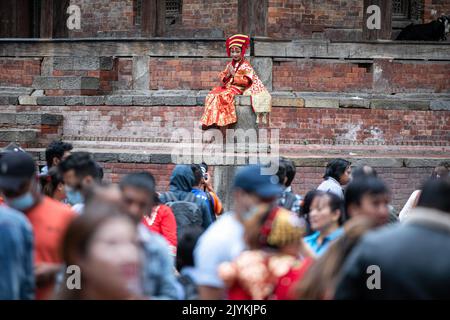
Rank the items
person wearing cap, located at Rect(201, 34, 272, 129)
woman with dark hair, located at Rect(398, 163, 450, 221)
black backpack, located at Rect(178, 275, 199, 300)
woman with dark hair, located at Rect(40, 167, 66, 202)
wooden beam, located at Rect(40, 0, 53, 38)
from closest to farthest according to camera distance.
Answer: black backpack, located at Rect(178, 275, 199, 300)
woman with dark hair, located at Rect(40, 167, 66, 202)
woman with dark hair, located at Rect(398, 163, 450, 221)
person wearing cap, located at Rect(201, 34, 272, 129)
wooden beam, located at Rect(40, 0, 53, 38)

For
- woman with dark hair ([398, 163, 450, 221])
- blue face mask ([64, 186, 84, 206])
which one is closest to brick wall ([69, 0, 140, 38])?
woman with dark hair ([398, 163, 450, 221])

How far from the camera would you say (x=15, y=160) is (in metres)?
6.05

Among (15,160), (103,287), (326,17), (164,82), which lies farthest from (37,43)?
(103,287)

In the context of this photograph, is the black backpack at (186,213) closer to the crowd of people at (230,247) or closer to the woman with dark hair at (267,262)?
the crowd of people at (230,247)

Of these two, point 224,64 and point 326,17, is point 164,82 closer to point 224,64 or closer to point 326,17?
point 224,64

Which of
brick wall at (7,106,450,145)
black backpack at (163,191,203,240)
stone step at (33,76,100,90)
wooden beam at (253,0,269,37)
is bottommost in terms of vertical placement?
black backpack at (163,191,203,240)

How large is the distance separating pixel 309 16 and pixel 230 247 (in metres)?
16.3

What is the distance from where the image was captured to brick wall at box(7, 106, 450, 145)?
18.1 meters

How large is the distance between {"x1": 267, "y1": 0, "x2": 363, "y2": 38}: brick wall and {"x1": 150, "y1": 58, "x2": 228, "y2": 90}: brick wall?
7.96 feet

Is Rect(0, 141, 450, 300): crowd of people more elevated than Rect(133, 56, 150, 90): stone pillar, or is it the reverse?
Rect(133, 56, 150, 90): stone pillar

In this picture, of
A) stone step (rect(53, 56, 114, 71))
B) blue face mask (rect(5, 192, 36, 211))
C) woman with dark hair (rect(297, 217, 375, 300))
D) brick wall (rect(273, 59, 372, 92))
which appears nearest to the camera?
woman with dark hair (rect(297, 217, 375, 300))

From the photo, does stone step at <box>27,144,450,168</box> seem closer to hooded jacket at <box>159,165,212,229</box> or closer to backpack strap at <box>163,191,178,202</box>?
hooded jacket at <box>159,165,212,229</box>

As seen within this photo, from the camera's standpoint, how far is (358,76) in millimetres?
18844

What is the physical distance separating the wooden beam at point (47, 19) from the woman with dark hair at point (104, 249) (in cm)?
1696
